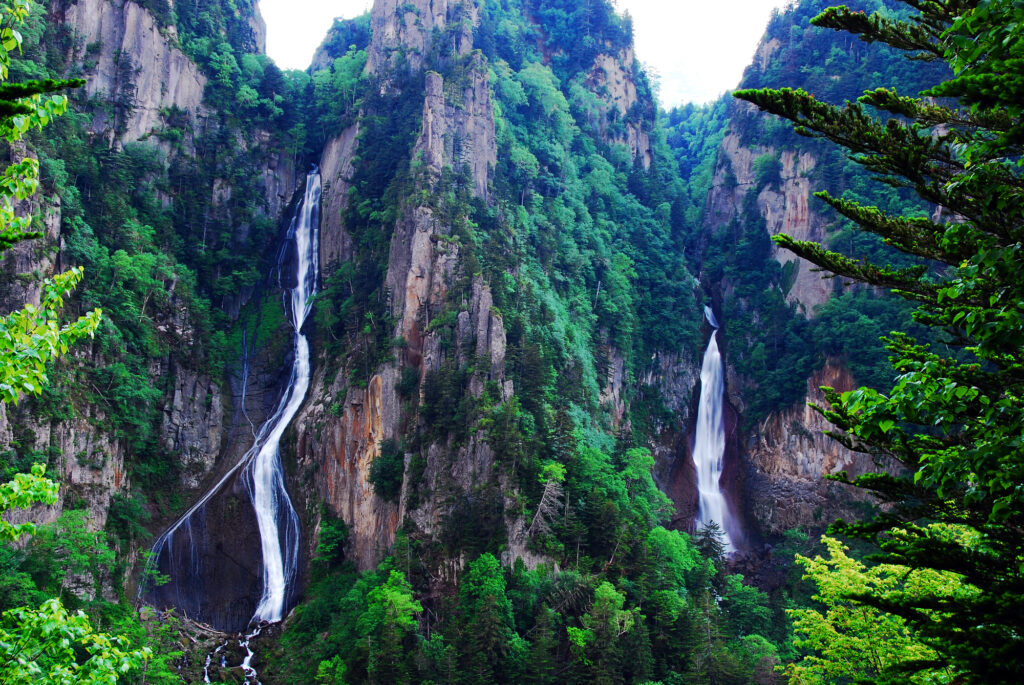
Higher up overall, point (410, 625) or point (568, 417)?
point (568, 417)

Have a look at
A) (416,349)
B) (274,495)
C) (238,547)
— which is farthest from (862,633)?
(274,495)

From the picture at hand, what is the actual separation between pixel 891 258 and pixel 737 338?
10286mm

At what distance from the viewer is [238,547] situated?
34.2 m

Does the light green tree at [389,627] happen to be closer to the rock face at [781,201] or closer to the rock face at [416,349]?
the rock face at [416,349]

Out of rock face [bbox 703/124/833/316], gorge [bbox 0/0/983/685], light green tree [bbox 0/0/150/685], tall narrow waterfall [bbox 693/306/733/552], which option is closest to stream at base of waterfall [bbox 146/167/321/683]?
gorge [bbox 0/0/983/685]

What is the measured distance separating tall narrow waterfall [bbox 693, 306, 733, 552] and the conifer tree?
1440 inches

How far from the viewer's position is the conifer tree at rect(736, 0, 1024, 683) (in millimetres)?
5438

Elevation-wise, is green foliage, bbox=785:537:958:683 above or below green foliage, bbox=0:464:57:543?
below

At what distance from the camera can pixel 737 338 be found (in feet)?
158

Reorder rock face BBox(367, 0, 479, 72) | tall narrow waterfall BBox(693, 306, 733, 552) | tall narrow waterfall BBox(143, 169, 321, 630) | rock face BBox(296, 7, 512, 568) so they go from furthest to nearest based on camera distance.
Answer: rock face BBox(367, 0, 479, 72)
tall narrow waterfall BBox(693, 306, 733, 552)
tall narrow waterfall BBox(143, 169, 321, 630)
rock face BBox(296, 7, 512, 568)

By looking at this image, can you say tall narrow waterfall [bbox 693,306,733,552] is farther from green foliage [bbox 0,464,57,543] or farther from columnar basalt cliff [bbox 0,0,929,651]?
green foliage [bbox 0,464,57,543]

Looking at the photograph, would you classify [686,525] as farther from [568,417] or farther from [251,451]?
[251,451]

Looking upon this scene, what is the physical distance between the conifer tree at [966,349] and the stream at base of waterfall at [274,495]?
27878mm

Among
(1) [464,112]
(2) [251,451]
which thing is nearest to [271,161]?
(1) [464,112]
